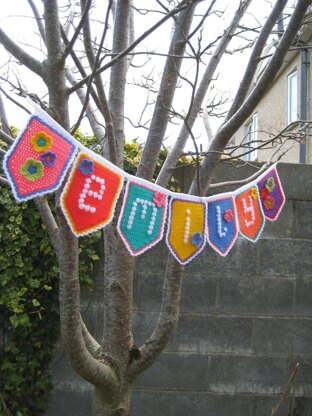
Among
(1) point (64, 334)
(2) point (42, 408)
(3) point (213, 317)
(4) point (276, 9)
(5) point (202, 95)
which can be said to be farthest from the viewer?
(3) point (213, 317)

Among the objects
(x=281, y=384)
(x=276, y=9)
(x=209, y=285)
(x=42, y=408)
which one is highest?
(x=276, y=9)

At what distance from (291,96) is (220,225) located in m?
7.22

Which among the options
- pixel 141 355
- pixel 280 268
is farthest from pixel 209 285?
pixel 141 355

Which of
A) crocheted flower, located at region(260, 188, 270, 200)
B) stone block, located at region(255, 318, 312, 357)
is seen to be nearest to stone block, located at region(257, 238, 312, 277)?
stone block, located at region(255, 318, 312, 357)

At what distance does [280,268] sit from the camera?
3191 millimetres

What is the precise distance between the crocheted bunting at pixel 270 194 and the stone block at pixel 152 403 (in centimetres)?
141

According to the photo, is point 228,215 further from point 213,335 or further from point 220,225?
point 213,335

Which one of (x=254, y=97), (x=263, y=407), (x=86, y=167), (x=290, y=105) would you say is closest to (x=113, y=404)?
(x=86, y=167)

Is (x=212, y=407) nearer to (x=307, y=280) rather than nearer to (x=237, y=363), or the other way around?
(x=237, y=363)

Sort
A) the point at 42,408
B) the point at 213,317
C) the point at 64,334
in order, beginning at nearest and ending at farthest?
1. the point at 64,334
2. the point at 42,408
3. the point at 213,317

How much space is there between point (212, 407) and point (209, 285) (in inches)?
30.2

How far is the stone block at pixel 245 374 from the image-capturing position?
3.09 metres

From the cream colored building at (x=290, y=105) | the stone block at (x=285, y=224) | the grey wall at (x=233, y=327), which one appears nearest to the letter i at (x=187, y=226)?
the grey wall at (x=233, y=327)

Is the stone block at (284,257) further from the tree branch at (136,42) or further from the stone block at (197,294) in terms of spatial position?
the tree branch at (136,42)
